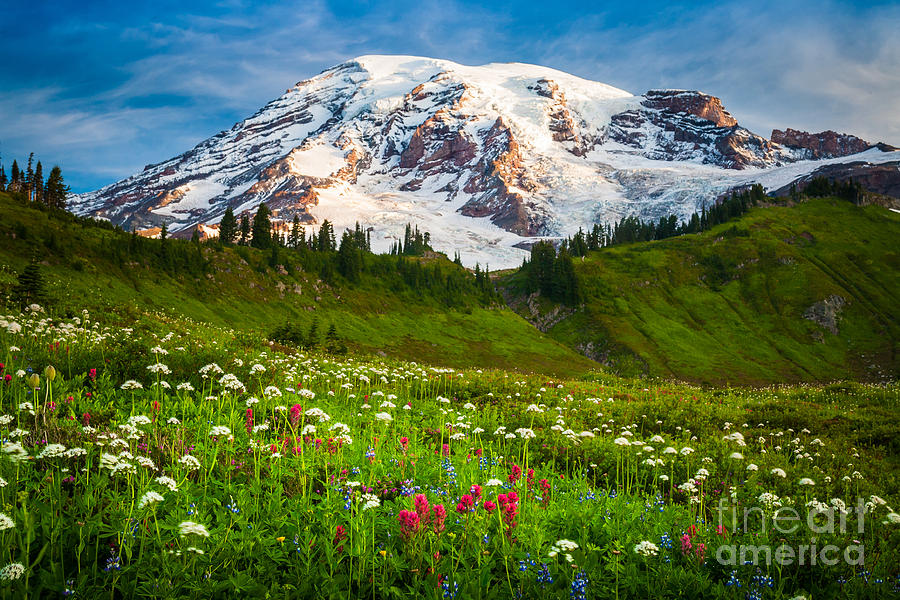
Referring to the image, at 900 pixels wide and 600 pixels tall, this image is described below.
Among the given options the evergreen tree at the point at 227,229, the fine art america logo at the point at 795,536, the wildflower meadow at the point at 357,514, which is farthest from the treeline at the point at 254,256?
the fine art america logo at the point at 795,536

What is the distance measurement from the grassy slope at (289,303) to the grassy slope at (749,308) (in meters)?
28.9

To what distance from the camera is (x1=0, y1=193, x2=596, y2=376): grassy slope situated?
6812 centimetres

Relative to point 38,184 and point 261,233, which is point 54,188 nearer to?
point 38,184

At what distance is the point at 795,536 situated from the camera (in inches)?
245

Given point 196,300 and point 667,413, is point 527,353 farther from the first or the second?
point 667,413

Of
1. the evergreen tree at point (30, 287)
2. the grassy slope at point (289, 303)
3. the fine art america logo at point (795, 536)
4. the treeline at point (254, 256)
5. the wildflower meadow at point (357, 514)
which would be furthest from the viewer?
the treeline at point (254, 256)

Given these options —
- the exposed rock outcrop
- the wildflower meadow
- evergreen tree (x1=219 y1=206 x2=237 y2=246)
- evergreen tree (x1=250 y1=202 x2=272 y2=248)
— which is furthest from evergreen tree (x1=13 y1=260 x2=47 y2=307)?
the exposed rock outcrop

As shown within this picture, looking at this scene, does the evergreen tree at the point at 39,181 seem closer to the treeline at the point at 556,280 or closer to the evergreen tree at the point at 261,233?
the evergreen tree at the point at 261,233

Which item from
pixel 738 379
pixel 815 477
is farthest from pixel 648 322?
pixel 815 477

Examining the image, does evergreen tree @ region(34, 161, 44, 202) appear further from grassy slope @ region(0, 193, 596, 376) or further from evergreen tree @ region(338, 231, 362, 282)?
evergreen tree @ region(338, 231, 362, 282)

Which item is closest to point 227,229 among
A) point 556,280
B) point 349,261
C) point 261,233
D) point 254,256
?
point 261,233

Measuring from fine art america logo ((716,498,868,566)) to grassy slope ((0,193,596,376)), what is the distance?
53.4m

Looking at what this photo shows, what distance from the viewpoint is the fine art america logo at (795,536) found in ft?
18.2

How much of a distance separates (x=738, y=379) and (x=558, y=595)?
144824 millimetres
